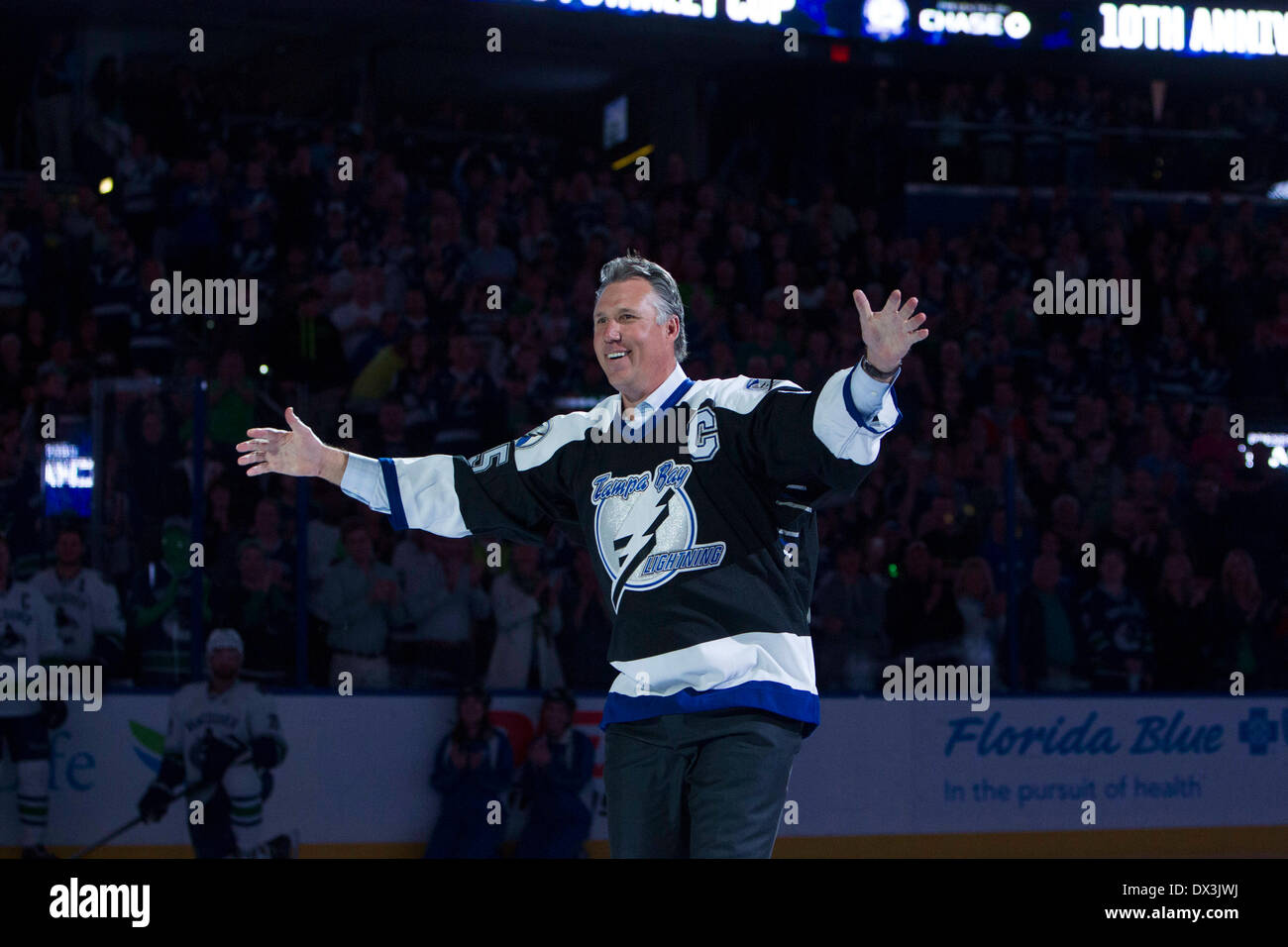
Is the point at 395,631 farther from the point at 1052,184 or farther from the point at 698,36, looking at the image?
the point at 1052,184

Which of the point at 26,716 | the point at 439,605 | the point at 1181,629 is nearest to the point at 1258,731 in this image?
the point at 1181,629

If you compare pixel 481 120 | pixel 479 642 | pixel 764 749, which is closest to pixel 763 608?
pixel 764 749

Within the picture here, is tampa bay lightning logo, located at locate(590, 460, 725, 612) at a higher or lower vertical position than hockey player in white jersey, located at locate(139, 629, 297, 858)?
higher

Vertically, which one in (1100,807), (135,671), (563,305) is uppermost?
(563,305)

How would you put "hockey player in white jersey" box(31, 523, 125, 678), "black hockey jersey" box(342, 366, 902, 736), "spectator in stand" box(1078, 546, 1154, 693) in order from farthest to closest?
"spectator in stand" box(1078, 546, 1154, 693) < "hockey player in white jersey" box(31, 523, 125, 678) < "black hockey jersey" box(342, 366, 902, 736)

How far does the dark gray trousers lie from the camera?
3.39m

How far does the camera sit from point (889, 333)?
11.0ft

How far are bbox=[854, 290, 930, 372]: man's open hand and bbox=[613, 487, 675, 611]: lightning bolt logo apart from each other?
0.61 meters

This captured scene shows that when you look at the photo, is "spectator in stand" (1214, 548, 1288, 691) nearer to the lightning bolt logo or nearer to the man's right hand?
the lightning bolt logo


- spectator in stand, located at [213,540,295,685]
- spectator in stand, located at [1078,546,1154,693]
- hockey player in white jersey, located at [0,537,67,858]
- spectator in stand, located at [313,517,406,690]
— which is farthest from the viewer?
spectator in stand, located at [1078,546,1154,693]

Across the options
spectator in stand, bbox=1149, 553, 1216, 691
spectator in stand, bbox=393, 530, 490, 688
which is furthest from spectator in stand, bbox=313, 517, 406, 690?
spectator in stand, bbox=1149, 553, 1216, 691

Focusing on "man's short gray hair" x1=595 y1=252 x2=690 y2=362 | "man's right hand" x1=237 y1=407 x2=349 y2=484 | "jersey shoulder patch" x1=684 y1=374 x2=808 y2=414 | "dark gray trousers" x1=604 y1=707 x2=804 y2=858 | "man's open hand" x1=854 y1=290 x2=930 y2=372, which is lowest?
"dark gray trousers" x1=604 y1=707 x2=804 y2=858

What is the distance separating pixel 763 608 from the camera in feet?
11.8

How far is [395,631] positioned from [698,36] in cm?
714
